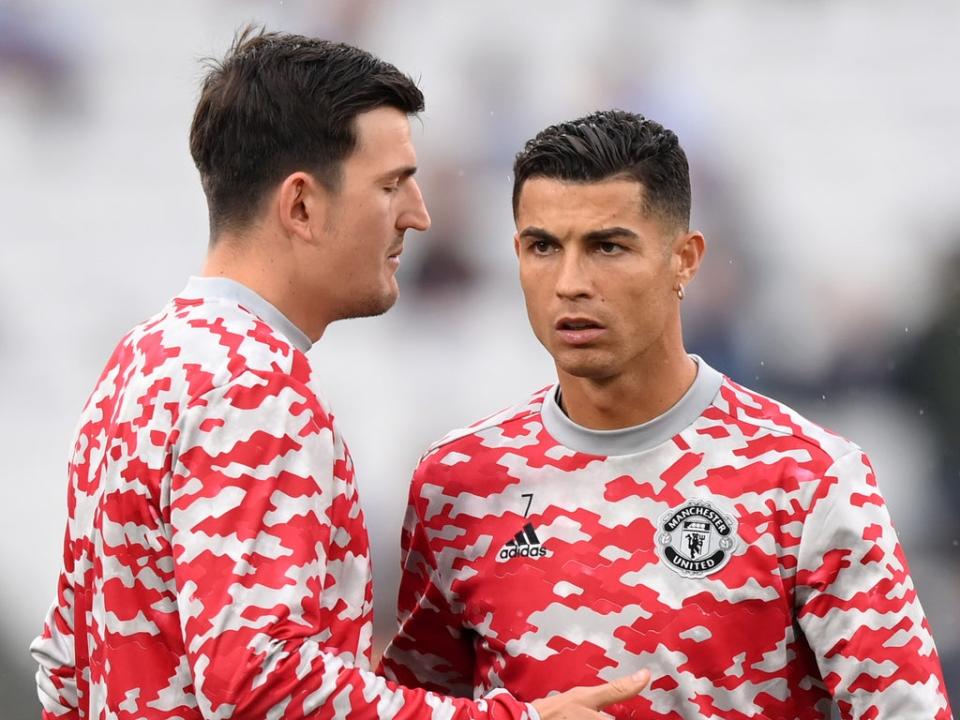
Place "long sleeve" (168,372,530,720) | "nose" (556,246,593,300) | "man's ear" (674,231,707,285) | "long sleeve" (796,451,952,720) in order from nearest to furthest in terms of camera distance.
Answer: "long sleeve" (168,372,530,720) → "long sleeve" (796,451,952,720) → "nose" (556,246,593,300) → "man's ear" (674,231,707,285)

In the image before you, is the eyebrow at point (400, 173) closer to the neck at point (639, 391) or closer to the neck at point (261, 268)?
the neck at point (261, 268)

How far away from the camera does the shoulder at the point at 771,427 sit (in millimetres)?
1913

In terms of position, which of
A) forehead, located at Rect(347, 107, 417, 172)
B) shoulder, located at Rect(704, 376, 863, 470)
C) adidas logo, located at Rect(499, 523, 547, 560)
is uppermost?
forehead, located at Rect(347, 107, 417, 172)

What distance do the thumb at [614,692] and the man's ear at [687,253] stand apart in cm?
58

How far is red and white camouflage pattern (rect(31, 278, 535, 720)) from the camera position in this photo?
1.55m

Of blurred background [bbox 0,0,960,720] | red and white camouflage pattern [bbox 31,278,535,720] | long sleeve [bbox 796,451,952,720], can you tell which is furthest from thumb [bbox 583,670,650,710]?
blurred background [bbox 0,0,960,720]

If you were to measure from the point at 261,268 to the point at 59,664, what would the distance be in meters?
0.63

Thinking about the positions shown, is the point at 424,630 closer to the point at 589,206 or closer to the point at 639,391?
the point at 639,391

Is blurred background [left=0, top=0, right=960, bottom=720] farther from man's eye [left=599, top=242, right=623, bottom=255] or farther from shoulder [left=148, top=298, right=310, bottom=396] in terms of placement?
shoulder [left=148, top=298, right=310, bottom=396]

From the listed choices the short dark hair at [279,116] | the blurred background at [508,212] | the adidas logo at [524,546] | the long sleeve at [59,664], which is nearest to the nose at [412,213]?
the short dark hair at [279,116]

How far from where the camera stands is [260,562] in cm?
156

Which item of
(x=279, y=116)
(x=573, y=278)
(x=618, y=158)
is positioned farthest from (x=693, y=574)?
(x=279, y=116)

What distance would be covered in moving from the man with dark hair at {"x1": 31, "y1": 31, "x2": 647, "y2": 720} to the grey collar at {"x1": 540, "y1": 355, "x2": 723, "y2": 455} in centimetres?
36

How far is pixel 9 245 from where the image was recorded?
363cm
